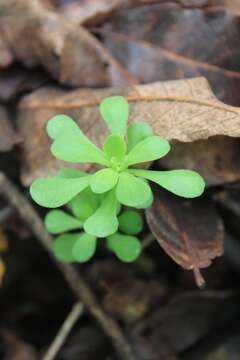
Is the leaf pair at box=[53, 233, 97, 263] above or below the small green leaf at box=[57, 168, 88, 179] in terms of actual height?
below

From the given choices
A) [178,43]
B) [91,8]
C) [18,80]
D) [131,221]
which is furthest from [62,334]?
[91,8]

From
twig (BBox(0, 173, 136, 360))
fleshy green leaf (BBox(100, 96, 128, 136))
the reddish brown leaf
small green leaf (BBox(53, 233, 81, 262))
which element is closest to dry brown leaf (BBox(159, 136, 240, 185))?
fleshy green leaf (BBox(100, 96, 128, 136))

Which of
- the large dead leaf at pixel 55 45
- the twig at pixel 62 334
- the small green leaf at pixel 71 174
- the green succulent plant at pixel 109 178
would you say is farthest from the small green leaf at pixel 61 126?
the twig at pixel 62 334

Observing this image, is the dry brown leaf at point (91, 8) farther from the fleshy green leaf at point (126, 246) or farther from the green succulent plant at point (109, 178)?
the fleshy green leaf at point (126, 246)

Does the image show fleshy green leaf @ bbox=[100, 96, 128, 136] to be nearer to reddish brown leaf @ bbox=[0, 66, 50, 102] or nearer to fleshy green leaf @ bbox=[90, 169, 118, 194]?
fleshy green leaf @ bbox=[90, 169, 118, 194]

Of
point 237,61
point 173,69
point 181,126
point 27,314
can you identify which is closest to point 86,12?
point 173,69

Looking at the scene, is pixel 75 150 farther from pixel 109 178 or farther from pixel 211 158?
pixel 211 158
